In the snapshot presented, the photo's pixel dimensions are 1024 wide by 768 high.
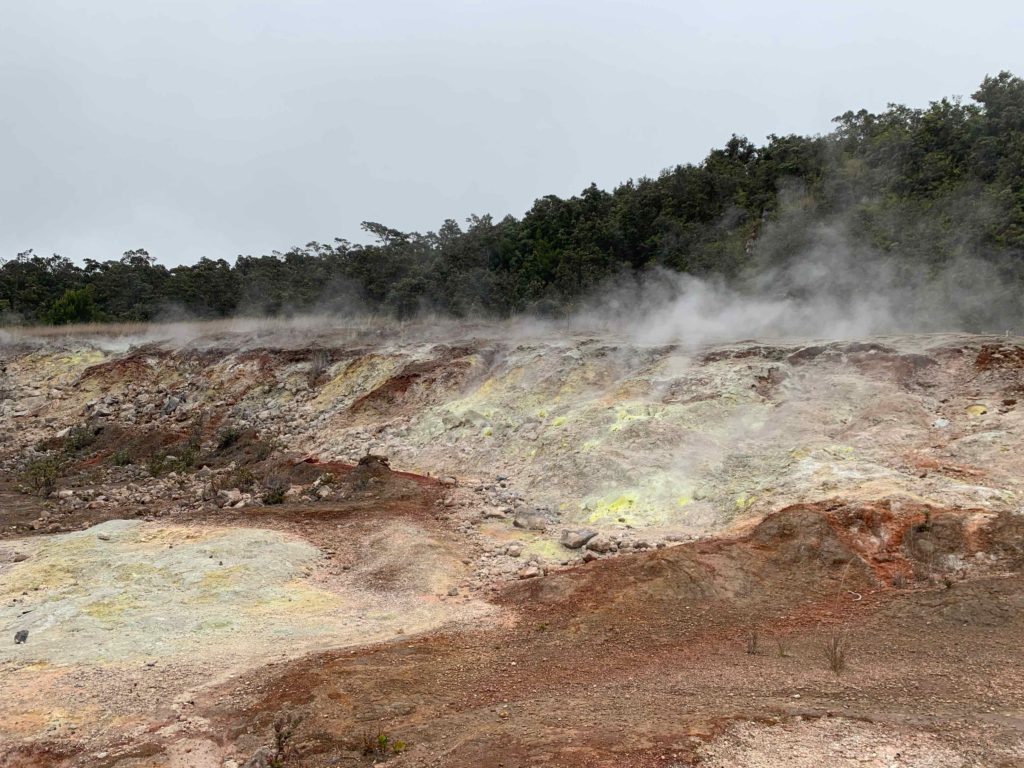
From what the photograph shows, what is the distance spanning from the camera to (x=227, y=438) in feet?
56.7

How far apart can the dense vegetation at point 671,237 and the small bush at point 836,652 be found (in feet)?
40.0

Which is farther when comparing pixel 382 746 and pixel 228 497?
pixel 228 497

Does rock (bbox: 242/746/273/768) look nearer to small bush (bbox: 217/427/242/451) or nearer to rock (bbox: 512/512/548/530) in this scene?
rock (bbox: 512/512/548/530)

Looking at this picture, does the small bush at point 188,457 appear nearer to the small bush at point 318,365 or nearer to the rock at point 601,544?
the small bush at point 318,365

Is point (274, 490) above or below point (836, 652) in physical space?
above

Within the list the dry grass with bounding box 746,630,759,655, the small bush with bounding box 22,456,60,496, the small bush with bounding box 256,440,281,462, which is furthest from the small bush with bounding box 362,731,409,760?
the small bush with bounding box 22,456,60,496

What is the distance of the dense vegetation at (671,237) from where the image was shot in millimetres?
17078

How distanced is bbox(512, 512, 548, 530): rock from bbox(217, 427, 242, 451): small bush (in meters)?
9.45

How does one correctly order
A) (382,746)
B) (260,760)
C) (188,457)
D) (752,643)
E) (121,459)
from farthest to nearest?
(121,459), (188,457), (752,643), (382,746), (260,760)

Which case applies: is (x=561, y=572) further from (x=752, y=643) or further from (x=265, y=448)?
(x=265, y=448)

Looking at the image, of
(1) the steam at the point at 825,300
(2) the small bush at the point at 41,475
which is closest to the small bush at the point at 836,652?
(1) the steam at the point at 825,300

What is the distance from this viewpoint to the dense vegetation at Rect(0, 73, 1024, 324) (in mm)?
17078

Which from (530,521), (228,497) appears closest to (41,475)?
(228,497)

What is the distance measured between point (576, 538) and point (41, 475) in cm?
1288
